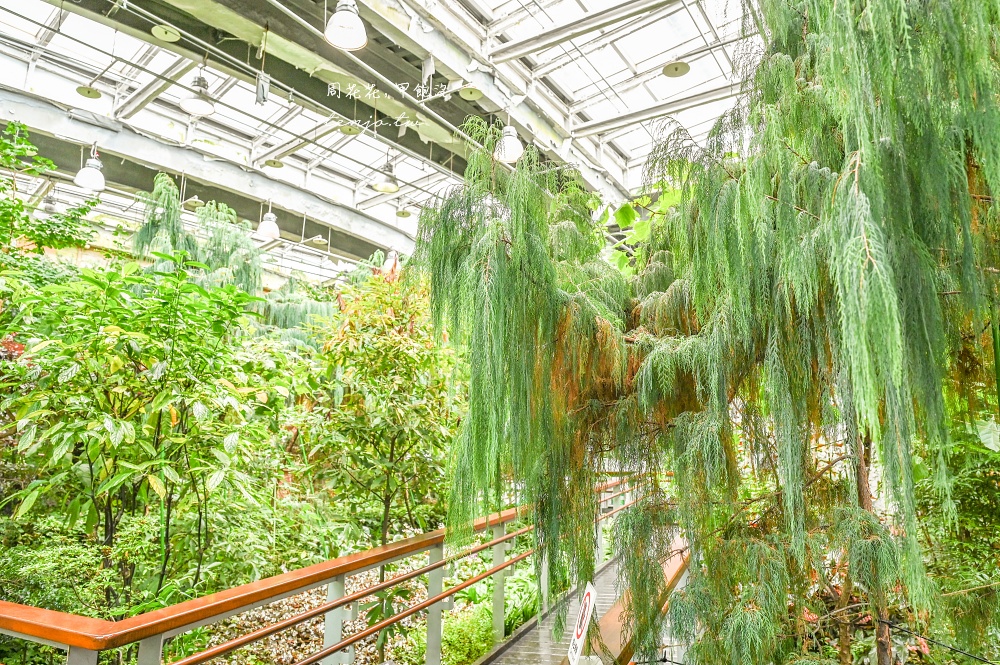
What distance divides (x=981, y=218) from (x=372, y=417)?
242cm

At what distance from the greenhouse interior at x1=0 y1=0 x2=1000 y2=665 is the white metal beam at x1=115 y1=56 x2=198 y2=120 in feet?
3.23

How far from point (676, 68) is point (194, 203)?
603cm

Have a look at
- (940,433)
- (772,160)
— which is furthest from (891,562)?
(772,160)

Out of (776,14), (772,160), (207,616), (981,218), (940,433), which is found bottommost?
(207,616)

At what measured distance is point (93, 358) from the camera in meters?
2.12

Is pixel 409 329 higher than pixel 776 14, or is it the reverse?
pixel 776 14

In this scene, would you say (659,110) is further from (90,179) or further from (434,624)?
(90,179)

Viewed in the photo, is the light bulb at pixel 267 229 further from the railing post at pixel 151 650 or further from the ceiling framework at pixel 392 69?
the railing post at pixel 151 650

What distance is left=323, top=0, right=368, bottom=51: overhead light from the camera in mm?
3287

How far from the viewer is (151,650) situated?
4.86 feet

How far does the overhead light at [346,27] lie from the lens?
3.29 metres

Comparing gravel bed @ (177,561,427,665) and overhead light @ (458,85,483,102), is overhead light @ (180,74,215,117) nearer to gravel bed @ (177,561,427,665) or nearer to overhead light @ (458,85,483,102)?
overhead light @ (458,85,483,102)

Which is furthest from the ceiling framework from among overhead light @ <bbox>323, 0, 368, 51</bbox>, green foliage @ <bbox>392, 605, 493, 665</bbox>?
green foliage @ <bbox>392, 605, 493, 665</bbox>

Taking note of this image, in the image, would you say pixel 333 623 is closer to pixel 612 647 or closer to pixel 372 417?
pixel 372 417
